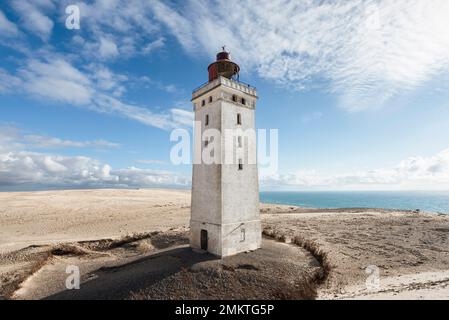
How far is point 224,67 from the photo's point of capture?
18.1m

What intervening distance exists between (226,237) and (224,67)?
1208 cm

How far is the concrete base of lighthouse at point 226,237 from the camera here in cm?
1522

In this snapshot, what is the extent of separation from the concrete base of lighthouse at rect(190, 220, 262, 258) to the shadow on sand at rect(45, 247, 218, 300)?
26.2 inches

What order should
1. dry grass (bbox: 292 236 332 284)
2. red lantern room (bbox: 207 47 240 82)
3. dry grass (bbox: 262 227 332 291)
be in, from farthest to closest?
1. red lantern room (bbox: 207 47 240 82)
2. dry grass (bbox: 292 236 332 284)
3. dry grass (bbox: 262 227 332 291)

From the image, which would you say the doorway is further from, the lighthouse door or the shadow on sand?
the shadow on sand

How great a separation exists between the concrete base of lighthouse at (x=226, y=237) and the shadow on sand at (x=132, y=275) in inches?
26.2

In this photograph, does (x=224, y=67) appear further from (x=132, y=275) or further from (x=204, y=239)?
(x=132, y=275)

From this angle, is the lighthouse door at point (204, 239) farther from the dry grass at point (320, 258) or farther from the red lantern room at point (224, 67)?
the red lantern room at point (224, 67)

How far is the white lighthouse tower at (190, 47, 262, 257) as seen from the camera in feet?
51.1
